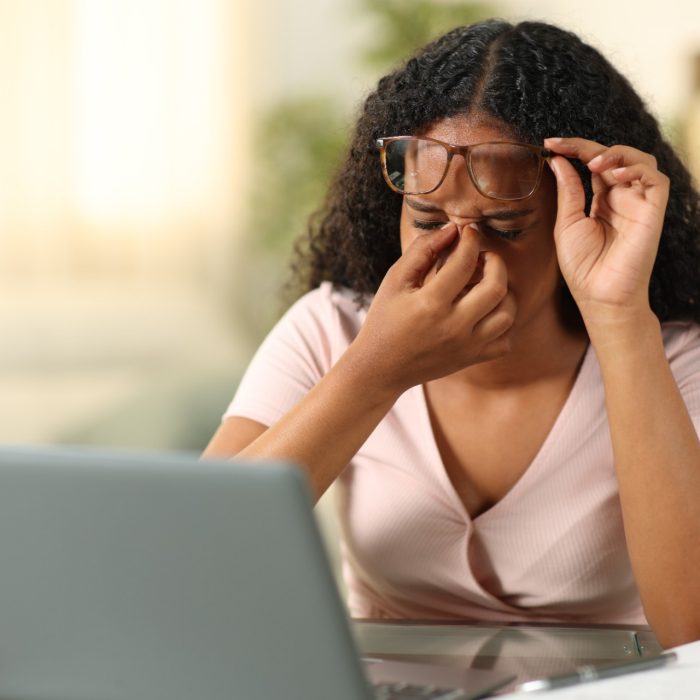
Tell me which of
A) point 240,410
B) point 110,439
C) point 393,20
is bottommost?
point 110,439

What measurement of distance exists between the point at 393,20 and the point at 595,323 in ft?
9.21

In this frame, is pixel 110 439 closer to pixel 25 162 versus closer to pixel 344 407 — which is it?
pixel 25 162

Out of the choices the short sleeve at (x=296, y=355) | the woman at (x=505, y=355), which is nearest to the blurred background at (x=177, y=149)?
the short sleeve at (x=296, y=355)

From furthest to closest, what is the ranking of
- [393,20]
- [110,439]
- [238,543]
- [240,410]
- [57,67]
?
1. [57,67]
2. [393,20]
3. [110,439]
4. [240,410]
5. [238,543]

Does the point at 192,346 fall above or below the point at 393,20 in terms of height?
below

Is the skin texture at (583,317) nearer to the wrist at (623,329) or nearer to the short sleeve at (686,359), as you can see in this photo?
the wrist at (623,329)

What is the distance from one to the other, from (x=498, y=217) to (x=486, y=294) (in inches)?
3.8

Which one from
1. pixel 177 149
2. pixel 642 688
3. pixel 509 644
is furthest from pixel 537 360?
pixel 177 149

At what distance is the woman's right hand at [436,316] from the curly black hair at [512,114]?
15 cm

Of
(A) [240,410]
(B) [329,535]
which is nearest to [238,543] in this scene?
(A) [240,410]

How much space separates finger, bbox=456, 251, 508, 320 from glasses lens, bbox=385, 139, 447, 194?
4.4 inches

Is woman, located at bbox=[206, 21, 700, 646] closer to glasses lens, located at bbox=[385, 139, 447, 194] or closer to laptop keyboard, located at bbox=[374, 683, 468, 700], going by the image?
glasses lens, located at bbox=[385, 139, 447, 194]

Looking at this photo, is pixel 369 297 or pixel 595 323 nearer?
pixel 595 323

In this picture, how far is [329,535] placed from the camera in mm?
2221
